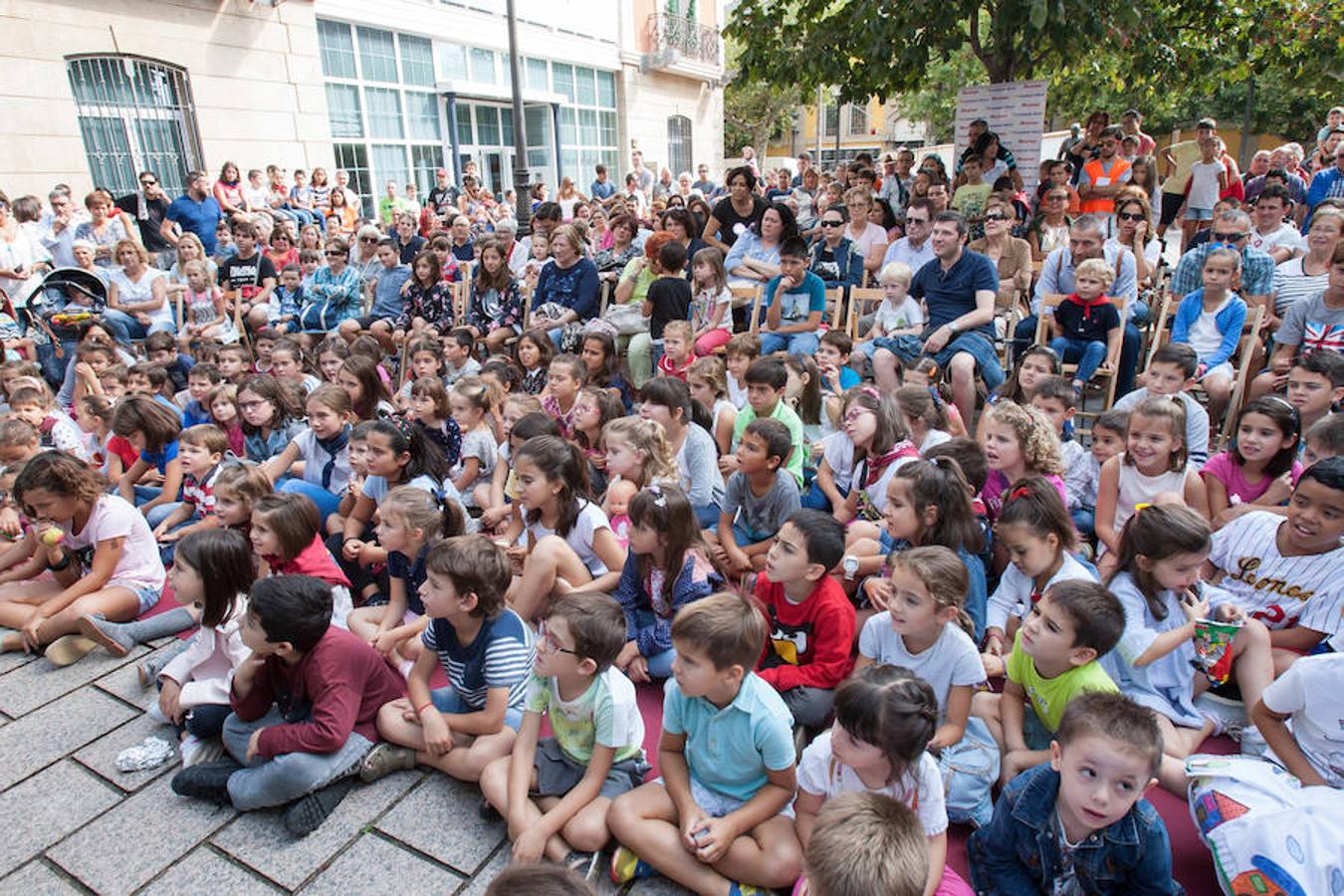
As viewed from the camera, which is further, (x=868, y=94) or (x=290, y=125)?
(x=290, y=125)

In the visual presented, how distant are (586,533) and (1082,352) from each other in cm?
391

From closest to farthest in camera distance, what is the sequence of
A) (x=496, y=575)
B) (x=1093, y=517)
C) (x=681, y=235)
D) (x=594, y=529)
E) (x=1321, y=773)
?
1. (x=1321, y=773)
2. (x=496, y=575)
3. (x=594, y=529)
4. (x=1093, y=517)
5. (x=681, y=235)

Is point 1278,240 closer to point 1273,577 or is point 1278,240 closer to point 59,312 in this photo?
point 1273,577

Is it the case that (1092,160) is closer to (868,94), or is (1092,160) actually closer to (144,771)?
(868,94)

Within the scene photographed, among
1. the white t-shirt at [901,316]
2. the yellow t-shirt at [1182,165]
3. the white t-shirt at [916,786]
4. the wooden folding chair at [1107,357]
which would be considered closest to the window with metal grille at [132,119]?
the white t-shirt at [901,316]

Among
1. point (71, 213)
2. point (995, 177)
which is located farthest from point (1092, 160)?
point (71, 213)

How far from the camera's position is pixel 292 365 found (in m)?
5.50

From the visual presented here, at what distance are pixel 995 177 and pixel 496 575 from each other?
8052 millimetres

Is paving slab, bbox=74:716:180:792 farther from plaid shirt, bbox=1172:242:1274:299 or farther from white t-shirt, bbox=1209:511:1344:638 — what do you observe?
plaid shirt, bbox=1172:242:1274:299

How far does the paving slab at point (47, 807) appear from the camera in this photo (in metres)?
2.41

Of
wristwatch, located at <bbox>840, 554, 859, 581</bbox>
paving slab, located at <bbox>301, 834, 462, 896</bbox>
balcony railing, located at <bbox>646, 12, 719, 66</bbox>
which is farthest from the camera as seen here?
balcony railing, located at <bbox>646, 12, 719, 66</bbox>

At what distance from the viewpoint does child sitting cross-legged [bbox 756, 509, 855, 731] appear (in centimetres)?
258

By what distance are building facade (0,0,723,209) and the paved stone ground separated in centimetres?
998

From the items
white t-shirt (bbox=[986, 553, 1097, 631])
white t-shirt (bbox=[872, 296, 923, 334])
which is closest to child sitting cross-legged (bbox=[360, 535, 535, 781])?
white t-shirt (bbox=[986, 553, 1097, 631])
